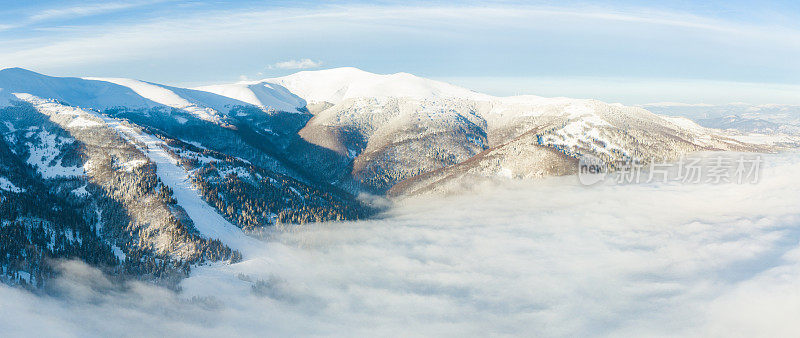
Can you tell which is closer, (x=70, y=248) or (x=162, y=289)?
(x=162, y=289)

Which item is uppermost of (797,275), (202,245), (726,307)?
(797,275)

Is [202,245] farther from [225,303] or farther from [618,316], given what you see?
[618,316]

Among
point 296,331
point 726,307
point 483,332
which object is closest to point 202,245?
point 296,331

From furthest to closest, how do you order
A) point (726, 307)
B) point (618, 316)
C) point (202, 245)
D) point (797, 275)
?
1. point (202, 245)
2. point (618, 316)
3. point (726, 307)
4. point (797, 275)

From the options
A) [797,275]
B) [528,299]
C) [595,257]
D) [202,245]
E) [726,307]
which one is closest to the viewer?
[797,275]

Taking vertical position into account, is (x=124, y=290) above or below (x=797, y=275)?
below

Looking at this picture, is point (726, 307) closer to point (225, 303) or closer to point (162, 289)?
point (225, 303)
